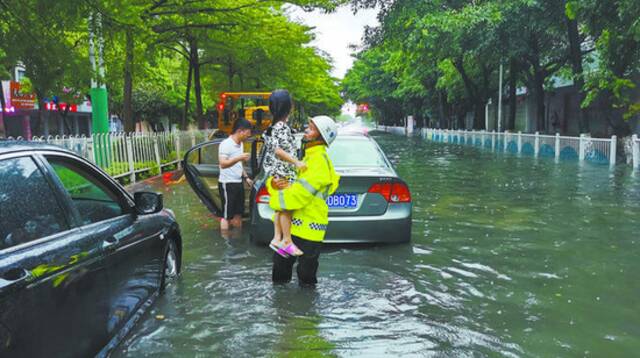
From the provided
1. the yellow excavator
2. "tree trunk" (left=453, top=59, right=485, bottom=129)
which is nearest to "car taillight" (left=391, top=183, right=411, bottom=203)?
the yellow excavator

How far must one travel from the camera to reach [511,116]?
112 feet

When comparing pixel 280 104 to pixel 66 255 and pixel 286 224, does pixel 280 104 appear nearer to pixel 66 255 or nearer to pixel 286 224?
pixel 286 224

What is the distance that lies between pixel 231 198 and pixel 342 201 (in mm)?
1985

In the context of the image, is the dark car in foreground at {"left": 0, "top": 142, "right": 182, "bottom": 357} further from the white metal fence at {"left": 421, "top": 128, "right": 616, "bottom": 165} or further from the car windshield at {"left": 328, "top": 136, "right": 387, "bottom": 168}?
the white metal fence at {"left": 421, "top": 128, "right": 616, "bottom": 165}

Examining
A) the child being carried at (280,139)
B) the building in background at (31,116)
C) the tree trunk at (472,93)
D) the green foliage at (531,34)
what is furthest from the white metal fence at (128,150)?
the tree trunk at (472,93)

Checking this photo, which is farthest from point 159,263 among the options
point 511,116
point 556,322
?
point 511,116

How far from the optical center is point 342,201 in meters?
6.43

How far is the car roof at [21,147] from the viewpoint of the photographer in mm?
2931

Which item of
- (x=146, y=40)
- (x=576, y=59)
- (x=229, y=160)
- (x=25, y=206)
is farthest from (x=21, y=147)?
(x=576, y=59)

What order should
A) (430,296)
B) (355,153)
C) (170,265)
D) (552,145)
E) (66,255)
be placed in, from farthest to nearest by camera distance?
(552,145) → (355,153) → (170,265) → (430,296) → (66,255)

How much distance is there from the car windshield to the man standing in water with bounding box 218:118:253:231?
1143 millimetres

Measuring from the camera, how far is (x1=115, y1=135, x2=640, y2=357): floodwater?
13.3ft

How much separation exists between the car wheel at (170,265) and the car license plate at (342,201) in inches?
70.3

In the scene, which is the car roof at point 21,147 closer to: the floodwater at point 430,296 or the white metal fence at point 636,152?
the floodwater at point 430,296
